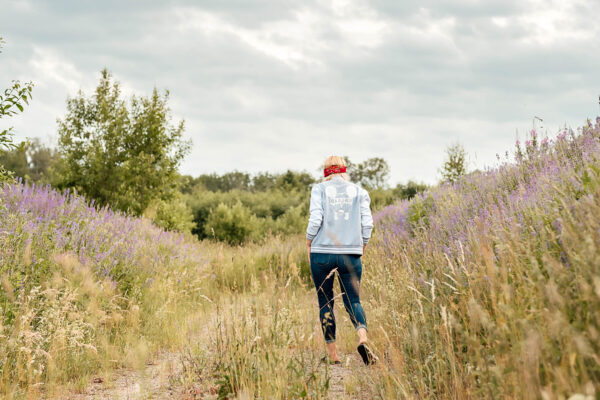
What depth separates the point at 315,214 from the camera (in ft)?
16.8

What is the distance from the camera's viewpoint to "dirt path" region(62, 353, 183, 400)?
13.6 feet

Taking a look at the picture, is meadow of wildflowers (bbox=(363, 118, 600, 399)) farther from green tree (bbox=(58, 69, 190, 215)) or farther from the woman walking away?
green tree (bbox=(58, 69, 190, 215))

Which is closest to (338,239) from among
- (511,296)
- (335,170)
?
(335,170)

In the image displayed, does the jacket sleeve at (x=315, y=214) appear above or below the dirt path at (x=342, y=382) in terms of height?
above

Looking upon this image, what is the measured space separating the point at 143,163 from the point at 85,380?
34.2ft

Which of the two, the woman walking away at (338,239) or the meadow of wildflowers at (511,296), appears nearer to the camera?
the meadow of wildflowers at (511,296)

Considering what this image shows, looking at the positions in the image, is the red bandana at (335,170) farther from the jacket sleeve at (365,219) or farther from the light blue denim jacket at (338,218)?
the jacket sleeve at (365,219)

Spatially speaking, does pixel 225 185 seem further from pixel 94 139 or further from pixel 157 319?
pixel 157 319

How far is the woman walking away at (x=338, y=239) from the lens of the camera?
5051mm

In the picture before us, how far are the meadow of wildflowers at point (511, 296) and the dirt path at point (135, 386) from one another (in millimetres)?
1933

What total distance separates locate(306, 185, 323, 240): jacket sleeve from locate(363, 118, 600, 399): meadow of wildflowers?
1.09 metres

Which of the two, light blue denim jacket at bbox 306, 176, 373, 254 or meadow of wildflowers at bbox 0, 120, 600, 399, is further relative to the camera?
light blue denim jacket at bbox 306, 176, 373, 254

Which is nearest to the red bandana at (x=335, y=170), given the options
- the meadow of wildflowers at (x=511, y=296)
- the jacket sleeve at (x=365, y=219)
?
the jacket sleeve at (x=365, y=219)

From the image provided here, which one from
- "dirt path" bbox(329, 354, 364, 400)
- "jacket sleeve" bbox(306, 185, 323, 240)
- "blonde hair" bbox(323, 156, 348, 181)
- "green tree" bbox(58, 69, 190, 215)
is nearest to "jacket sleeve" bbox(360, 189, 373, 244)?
"blonde hair" bbox(323, 156, 348, 181)
